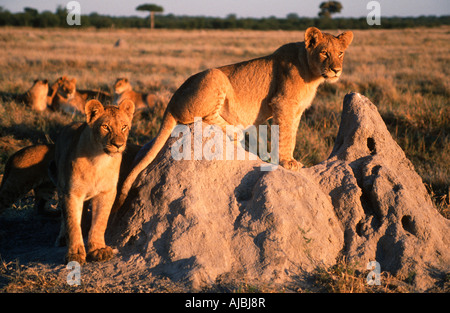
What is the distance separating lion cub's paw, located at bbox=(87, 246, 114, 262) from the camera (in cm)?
434

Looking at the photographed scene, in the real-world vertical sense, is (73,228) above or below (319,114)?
below

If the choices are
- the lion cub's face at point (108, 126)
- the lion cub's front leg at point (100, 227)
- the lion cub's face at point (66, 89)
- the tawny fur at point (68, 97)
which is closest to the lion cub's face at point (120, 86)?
the tawny fur at point (68, 97)

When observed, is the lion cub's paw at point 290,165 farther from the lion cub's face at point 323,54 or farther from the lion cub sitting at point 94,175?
the lion cub sitting at point 94,175

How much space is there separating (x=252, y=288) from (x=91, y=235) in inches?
65.4

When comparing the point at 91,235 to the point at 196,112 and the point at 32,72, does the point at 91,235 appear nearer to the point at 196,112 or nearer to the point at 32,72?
the point at 196,112

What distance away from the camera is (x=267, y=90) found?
5.60 m

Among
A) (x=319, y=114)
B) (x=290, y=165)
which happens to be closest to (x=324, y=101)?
(x=319, y=114)

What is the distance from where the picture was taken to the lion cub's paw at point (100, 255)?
14.2 feet

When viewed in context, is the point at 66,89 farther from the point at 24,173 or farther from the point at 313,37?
the point at 313,37

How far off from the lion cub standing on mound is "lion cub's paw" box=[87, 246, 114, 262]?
112 cm

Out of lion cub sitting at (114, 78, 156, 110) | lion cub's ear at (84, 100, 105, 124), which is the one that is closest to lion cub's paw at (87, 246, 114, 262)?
lion cub's ear at (84, 100, 105, 124)

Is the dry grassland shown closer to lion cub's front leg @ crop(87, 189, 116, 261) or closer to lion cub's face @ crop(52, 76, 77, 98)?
lion cub's face @ crop(52, 76, 77, 98)

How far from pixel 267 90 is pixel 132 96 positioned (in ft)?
25.7

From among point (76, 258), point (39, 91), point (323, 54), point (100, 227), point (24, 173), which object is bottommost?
point (76, 258)
